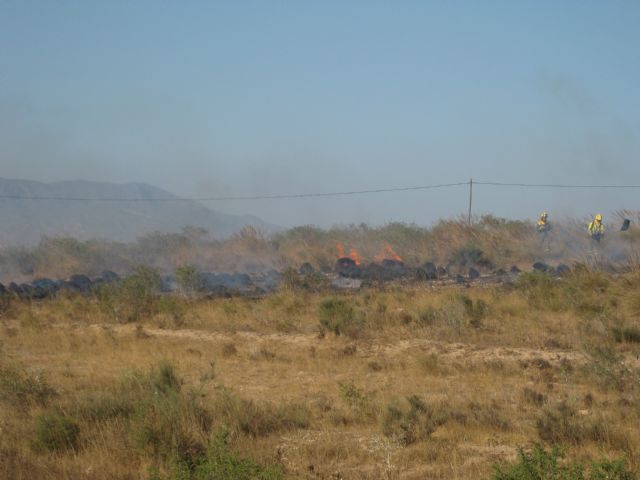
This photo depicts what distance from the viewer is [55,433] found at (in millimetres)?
8234

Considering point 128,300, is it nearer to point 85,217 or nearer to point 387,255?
point 387,255

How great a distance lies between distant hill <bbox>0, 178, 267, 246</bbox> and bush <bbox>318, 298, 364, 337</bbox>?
90652 millimetres

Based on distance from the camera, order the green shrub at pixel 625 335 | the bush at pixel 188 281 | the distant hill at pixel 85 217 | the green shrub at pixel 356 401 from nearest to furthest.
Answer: the green shrub at pixel 356 401
the green shrub at pixel 625 335
the bush at pixel 188 281
the distant hill at pixel 85 217

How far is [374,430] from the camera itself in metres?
8.77

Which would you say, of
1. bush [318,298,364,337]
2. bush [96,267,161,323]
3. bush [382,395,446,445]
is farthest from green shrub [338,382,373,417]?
bush [96,267,161,323]

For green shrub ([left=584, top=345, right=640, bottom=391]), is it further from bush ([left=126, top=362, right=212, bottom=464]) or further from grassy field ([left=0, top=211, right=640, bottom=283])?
grassy field ([left=0, top=211, right=640, bottom=283])

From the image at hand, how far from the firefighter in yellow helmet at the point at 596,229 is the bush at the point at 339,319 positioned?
2031 cm

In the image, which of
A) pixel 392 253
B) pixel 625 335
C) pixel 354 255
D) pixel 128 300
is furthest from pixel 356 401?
pixel 392 253

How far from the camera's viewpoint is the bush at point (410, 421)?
27.1ft

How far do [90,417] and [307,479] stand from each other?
3.11 m

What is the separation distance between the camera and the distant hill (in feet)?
412

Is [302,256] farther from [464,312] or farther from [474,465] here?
[474,465]

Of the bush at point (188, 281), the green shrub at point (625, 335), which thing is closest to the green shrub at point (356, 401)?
the green shrub at point (625, 335)

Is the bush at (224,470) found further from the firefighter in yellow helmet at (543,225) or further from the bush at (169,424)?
the firefighter in yellow helmet at (543,225)
